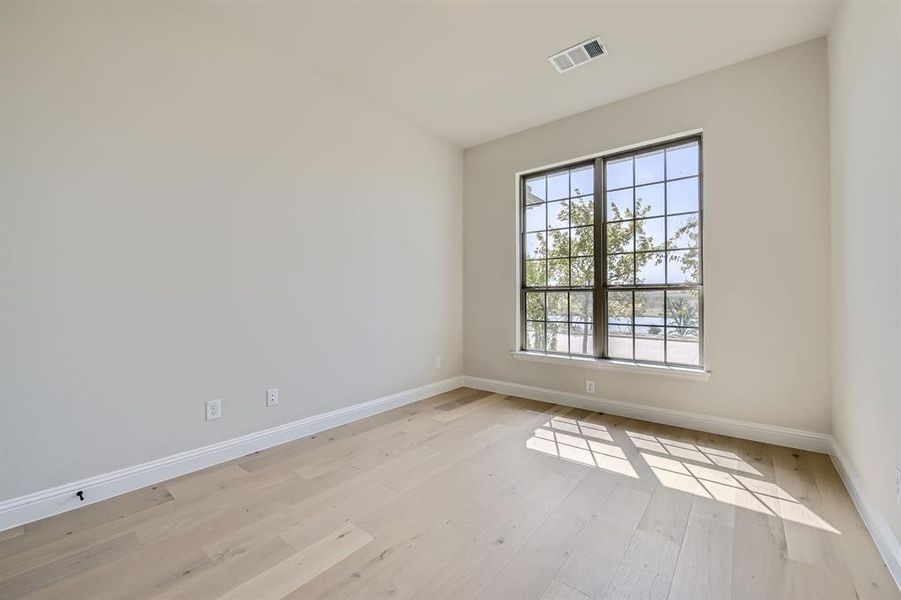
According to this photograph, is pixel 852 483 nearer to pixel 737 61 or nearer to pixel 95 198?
pixel 737 61

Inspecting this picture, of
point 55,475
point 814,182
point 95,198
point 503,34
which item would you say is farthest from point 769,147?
point 55,475

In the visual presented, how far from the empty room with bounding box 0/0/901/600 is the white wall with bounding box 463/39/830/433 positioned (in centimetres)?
2

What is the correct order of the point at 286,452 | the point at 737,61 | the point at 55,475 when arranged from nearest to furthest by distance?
the point at 55,475 < the point at 286,452 < the point at 737,61

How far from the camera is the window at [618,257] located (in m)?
3.12

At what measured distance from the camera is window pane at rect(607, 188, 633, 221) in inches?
134

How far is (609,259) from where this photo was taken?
3.49 m

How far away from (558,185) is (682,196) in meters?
1.13

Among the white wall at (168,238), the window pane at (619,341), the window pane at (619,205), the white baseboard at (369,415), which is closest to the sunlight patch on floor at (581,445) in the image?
the white baseboard at (369,415)

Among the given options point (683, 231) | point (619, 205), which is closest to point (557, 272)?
point (619, 205)

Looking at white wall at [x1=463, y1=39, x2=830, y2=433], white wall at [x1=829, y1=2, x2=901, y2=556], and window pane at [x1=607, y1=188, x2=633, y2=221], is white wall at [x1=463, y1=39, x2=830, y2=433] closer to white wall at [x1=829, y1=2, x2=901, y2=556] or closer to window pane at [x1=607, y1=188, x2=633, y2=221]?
white wall at [x1=829, y1=2, x2=901, y2=556]

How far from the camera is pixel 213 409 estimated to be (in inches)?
95.8

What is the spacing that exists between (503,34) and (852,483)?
3.24 meters

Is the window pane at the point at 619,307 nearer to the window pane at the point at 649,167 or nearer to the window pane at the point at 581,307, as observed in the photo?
the window pane at the point at 581,307

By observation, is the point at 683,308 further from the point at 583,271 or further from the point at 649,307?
the point at 583,271
